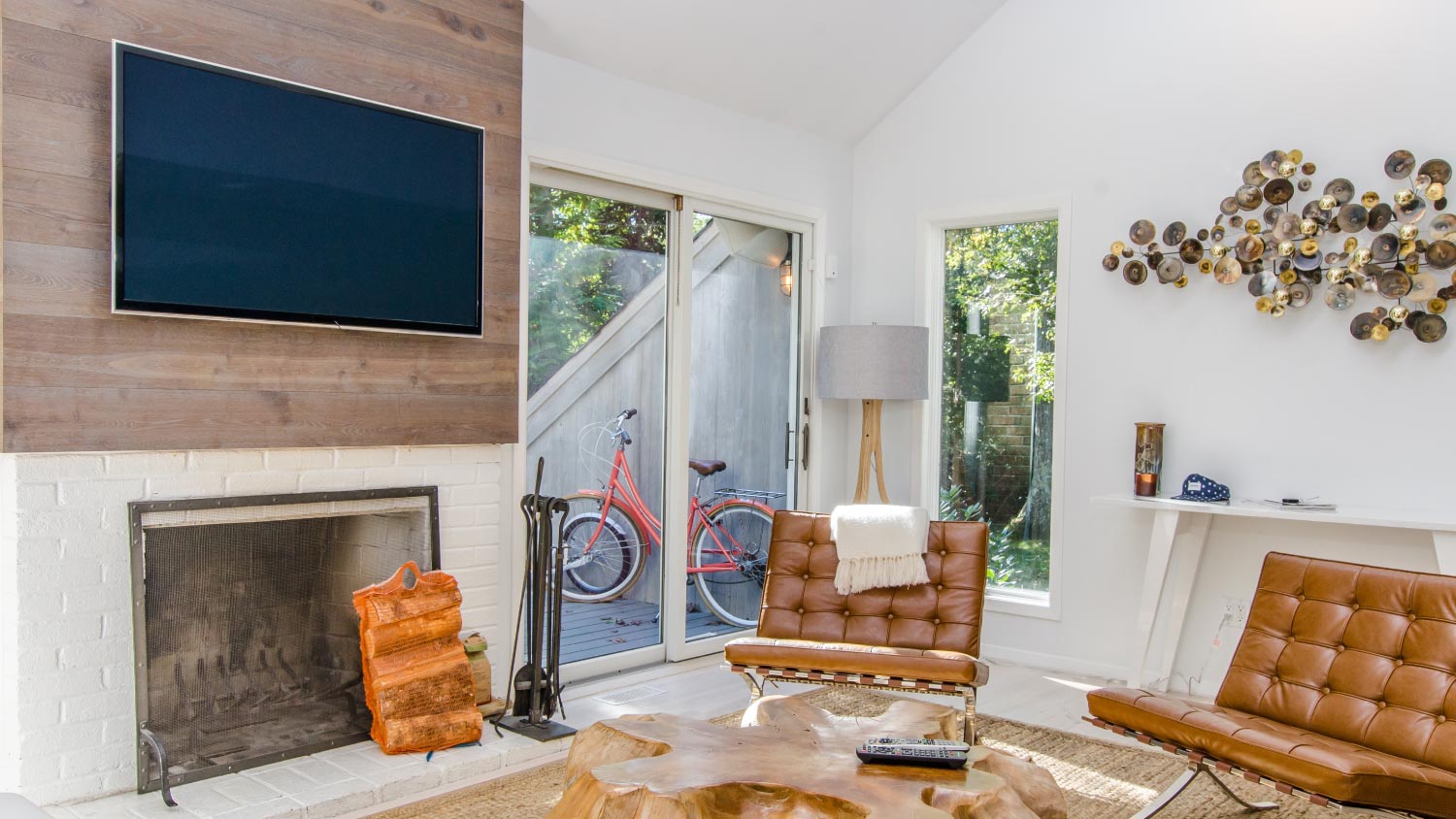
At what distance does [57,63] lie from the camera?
2.64m

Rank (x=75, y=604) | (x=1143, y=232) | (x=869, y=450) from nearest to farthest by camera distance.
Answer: (x=75, y=604)
(x=1143, y=232)
(x=869, y=450)

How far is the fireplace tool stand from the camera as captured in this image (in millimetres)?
3504

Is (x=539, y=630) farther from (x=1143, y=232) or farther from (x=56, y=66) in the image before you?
(x=1143, y=232)

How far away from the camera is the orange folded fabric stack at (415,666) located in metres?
3.18

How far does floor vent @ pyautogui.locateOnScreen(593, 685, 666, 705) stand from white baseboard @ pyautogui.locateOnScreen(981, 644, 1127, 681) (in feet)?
5.47

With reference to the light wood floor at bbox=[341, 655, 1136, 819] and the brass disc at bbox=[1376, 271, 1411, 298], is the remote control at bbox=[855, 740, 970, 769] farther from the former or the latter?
the brass disc at bbox=[1376, 271, 1411, 298]

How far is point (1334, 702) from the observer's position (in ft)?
9.14

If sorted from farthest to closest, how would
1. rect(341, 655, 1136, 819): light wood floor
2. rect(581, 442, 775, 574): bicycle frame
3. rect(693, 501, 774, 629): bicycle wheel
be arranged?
1. rect(693, 501, 774, 629): bicycle wheel
2. rect(581, 442, 775, 574): bicycle frame
3. rect(341, 655, 1136, 819): light wood floor

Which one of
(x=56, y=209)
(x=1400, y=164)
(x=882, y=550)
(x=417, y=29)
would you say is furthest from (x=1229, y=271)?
(x=56, y=209)

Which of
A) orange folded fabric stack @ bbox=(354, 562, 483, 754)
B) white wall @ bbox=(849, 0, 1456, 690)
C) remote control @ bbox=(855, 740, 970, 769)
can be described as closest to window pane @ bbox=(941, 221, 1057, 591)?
white wall @ bbox=(849, 0, 1456, 690)

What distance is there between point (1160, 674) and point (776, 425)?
1.99 metres

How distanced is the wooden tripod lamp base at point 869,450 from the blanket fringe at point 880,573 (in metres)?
1.29

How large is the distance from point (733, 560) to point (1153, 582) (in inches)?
70.8

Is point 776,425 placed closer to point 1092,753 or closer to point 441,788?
point 1092,753
